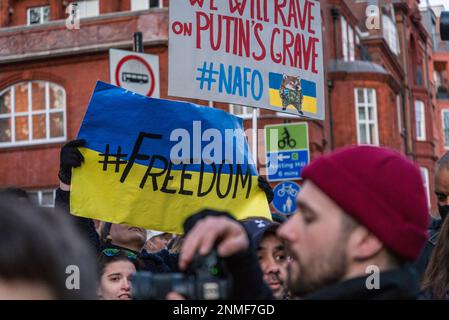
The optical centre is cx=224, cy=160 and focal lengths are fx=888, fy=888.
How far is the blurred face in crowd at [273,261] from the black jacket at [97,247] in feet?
1.68

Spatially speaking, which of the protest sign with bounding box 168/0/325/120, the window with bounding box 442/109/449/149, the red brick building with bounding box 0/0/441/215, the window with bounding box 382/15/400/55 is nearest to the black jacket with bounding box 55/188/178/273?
the protest sign with bounding box 168/0/325/120

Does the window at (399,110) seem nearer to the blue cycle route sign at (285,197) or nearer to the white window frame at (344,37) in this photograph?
the white window frame at (344,37)

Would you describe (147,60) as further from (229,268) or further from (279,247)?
(229,268)

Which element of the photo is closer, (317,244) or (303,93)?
(317,244)

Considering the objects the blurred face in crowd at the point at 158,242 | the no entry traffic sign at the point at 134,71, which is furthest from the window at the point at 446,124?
the blurred face in crowd at the point at 158,242

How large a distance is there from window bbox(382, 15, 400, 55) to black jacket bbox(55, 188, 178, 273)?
122ft

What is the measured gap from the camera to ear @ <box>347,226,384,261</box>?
2330mm

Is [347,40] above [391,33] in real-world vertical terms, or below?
below

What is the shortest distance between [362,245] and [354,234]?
0.04 meters

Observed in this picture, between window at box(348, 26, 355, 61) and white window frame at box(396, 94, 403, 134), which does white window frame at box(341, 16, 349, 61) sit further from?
white window frame at box(396, 94, 403, 134)

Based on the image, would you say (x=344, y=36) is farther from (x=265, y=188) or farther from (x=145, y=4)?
(x=265, y=188)

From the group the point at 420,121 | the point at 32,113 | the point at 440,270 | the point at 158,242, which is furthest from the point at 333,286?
the point at 420,121

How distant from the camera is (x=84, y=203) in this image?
4605 mm

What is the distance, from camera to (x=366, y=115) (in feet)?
116
